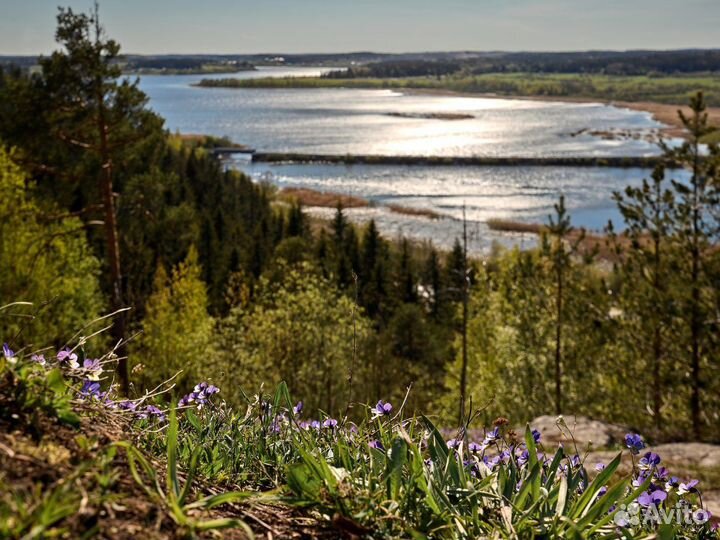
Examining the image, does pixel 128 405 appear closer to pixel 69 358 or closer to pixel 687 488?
pixel 69 358

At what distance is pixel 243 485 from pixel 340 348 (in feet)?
90.8

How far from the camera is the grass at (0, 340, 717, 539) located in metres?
1.79

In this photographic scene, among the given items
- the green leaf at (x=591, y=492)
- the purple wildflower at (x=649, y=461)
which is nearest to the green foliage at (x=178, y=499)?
the green leaf at (x=591, y=492)

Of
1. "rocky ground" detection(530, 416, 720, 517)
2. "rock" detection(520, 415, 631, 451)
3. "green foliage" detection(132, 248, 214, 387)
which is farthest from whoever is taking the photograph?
"green foliage" detection(132, 248, 214, 387)

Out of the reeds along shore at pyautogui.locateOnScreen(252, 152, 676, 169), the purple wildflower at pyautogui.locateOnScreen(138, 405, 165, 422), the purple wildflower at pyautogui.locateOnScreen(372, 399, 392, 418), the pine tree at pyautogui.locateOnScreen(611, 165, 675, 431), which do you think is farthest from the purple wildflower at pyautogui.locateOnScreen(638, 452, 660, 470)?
the reeds along shore at pyautogui.locateOnScreen(252, 152, 676, 169)

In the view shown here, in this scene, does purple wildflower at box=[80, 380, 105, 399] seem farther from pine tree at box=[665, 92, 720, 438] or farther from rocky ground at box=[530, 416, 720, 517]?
pine tree at box=[665, 92, 720, 438]

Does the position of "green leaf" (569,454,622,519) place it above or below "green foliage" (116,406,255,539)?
below

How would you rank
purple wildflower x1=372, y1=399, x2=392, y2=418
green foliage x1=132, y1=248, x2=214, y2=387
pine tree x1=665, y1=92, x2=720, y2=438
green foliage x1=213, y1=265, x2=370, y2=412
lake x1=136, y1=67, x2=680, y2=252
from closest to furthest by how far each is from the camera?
purple wildflower x1=372, y1=399, x2=392, y2=418 < pine tree x1=665, y1=92, x2=720, y2=438 < green foliage x1=213, y1=265, x2=370, y2=412 < green foliage x1=132, y1=248, x2=214, y2=387 < lake x1=136, y1=67, x2=680, y2=252

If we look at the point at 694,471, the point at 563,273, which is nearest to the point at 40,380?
the point at 694,471

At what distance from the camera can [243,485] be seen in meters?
2.71

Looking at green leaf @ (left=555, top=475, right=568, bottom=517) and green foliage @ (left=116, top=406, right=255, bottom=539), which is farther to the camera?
green leaf @ (left=555, top=475, right=568, bottom=517)

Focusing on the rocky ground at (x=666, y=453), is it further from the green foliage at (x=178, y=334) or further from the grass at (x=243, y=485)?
the green foliage at (x=178, y=334)

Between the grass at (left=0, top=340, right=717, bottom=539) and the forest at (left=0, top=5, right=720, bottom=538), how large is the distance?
1 cm

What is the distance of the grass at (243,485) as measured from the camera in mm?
1792
